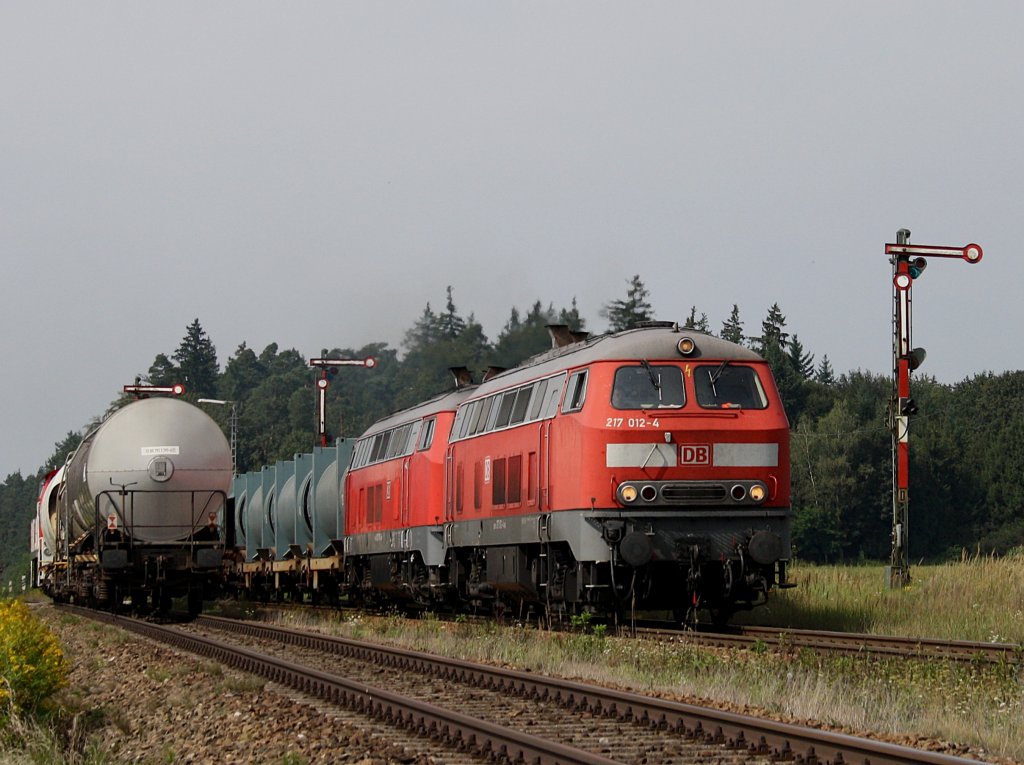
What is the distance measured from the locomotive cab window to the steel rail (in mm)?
4980

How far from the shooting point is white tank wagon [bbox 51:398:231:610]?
2831 centimetres

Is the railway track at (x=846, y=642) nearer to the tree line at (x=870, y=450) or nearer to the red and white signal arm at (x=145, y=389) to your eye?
the red and white signal arm at (x=145, y=389)

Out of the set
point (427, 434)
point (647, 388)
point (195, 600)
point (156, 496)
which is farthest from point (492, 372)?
point (195, 600)

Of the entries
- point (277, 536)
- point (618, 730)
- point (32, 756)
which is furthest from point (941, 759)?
point (277, 536)

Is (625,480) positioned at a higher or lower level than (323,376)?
lower

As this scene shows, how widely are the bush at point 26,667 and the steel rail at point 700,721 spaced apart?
4.14 meters

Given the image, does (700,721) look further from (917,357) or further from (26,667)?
(917,357)

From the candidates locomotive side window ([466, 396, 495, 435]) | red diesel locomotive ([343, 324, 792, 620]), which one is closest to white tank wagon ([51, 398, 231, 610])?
locomotive side window ([466, 396, 495, 435])

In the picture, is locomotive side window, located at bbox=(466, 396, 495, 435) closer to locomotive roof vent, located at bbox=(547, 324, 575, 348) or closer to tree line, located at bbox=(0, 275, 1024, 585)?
locomotive roof vent, located at bbox=(547, 324, 575, 348)

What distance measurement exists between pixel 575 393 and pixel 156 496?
1186cm

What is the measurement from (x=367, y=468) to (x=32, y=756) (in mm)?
19328

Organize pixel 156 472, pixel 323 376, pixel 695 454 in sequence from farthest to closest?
1. pixel 323 376
2. pixel 156 472
3. pixel 695 454

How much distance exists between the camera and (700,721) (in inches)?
441

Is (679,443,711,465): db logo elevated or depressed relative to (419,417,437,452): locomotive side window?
depressed
